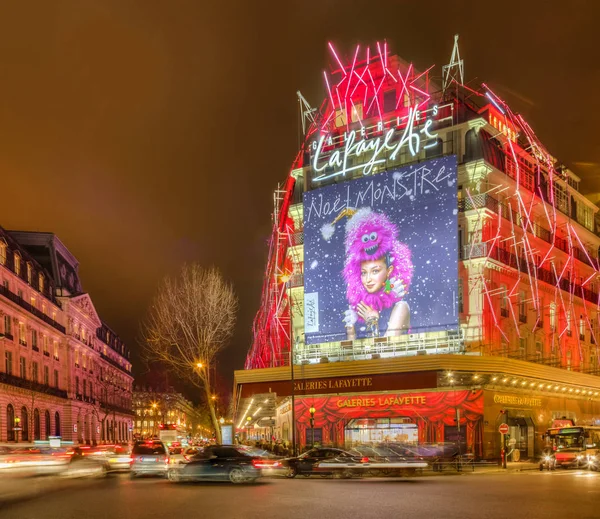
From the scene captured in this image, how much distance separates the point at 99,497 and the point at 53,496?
1.33 metres

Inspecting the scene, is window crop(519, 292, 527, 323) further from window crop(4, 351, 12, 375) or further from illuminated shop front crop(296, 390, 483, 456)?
window crop(4, 351, 12, 375)

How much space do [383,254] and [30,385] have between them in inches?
1646

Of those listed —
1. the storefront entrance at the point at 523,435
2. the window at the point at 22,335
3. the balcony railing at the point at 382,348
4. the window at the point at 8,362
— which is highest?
the window at the point at 22,335

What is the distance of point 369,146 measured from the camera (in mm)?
41875

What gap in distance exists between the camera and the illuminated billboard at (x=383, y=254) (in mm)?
38875

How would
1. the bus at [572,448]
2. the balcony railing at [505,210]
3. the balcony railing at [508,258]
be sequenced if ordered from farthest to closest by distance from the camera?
the balcony railing at [505,210], the balcony railing at [508,258], the bus at [572,448]

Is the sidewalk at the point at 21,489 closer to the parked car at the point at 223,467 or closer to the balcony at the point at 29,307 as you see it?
the parked car at the point at 223,467

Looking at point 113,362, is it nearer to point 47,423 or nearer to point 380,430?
point 47,423

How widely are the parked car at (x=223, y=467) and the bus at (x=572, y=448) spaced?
16749 millimetres

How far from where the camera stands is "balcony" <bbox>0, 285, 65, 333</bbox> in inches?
2415

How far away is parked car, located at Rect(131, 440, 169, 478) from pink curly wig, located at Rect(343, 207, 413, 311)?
18616 mm

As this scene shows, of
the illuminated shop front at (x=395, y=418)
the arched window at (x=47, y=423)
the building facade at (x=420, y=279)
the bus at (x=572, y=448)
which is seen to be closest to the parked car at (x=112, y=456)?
the building facade at (x=420, y=279)

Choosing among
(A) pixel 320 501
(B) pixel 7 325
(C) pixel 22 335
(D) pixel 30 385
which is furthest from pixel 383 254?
(C) pixel 22 335

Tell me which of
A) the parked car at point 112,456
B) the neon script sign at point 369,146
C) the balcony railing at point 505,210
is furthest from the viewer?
the neon script sign at point 369,146
